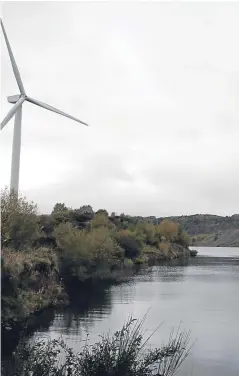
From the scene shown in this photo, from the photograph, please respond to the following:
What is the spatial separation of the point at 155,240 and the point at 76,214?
1675 inches

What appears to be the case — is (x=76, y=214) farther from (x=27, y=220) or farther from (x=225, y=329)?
(x=225, y=329)

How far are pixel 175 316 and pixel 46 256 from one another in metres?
15.0

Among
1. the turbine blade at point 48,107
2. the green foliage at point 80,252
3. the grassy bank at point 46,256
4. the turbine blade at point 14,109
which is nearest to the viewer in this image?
the grassy bank at point 46,256

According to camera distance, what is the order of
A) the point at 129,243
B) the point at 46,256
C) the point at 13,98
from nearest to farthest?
1. the point at 46,256
2. the point at 13,98
3. the point at 129,243

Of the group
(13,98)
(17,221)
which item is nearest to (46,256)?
(17,221)

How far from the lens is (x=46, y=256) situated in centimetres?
4444

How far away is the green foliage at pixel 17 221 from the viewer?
3934 centimetres

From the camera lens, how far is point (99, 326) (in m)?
30.4

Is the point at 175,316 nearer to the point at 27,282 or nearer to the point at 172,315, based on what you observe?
the point at 172,315

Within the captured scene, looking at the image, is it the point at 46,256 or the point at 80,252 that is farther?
the point at 80,252

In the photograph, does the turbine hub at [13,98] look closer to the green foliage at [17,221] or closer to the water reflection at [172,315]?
the green foliage at [17,221]

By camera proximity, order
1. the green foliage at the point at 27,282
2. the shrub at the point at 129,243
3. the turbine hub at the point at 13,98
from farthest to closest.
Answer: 1. the shrub at the point at 129,243
2. the turbine hub at the point at 13,98
3. the green foliage at the point at 27,282

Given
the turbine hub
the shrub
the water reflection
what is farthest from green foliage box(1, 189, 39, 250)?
the shrub

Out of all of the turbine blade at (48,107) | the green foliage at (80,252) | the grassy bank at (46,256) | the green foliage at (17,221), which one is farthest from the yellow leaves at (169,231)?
the green foliage at (17,221)
